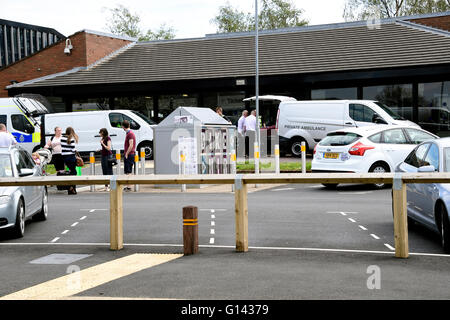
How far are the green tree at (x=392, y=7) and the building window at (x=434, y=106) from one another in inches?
827

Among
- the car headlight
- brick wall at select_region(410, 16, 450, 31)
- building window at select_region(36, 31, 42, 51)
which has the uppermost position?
building window at select_region(36, 31, 42, 51)

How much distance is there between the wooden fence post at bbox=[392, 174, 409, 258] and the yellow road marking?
8.81 ft

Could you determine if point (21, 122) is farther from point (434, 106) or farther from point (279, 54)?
point (434, 106)

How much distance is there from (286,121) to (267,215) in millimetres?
13881

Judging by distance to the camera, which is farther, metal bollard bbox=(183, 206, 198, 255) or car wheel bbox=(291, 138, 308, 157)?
car wheel bbox=(291, 138, 308, 157)

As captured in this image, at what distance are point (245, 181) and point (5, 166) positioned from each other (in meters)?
4.61

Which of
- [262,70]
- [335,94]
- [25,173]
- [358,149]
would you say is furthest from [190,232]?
[335,94]

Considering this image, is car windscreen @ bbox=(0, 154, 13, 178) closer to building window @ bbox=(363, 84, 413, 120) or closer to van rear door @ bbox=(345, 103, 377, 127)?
van rear door @ bbox=(345, 103, 377, 127)

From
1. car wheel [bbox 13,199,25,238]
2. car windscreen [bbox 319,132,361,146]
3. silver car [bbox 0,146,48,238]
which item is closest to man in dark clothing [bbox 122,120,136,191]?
car windscreen [bbox 319,132,361,146]

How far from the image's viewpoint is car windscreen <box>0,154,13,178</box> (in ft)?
35.8

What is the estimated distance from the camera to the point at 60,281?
6.84m

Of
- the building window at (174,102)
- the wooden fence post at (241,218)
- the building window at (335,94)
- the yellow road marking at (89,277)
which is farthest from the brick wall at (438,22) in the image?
the yellow road marking at (89,277)

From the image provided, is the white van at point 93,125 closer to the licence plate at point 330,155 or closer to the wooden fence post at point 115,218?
the licence plate at point 330,155

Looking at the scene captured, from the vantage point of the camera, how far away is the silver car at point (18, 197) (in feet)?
33.0
